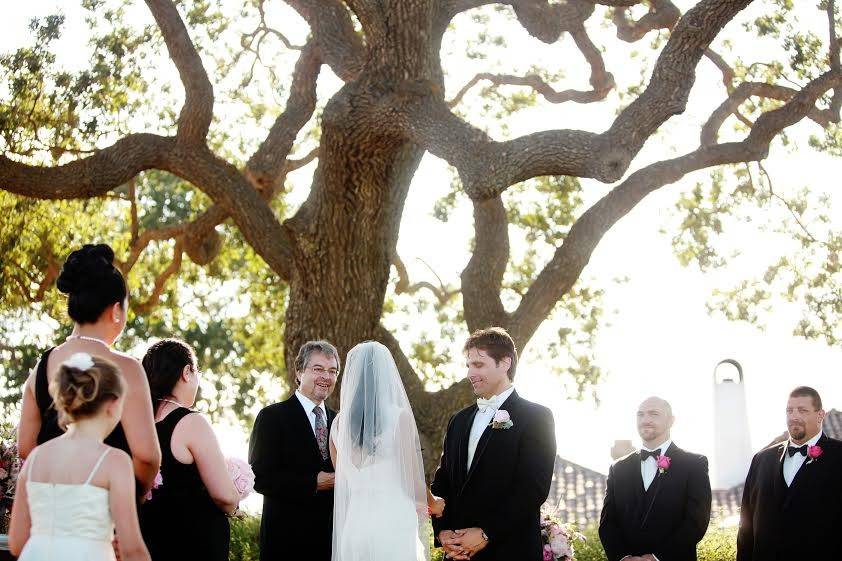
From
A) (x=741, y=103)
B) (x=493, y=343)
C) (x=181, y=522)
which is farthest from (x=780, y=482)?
(x=741, y=103)

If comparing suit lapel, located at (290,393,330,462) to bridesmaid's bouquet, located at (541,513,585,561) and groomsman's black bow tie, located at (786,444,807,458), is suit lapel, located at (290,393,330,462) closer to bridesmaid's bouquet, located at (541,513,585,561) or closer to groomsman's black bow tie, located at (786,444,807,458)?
bridesmaid's bouquet, located at (541,513,585,561)

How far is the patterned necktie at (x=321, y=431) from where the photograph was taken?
736 centimetres

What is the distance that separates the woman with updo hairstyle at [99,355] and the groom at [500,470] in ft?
7.85

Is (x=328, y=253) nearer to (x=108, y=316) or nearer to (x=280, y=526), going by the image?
(x=280, y=526)

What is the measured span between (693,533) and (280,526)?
2706 millimetres

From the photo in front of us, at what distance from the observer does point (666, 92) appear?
10.4 metres

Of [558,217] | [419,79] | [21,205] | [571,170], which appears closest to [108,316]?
[571,170]

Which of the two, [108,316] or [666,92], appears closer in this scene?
[108,316]

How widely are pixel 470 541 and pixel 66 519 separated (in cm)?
277

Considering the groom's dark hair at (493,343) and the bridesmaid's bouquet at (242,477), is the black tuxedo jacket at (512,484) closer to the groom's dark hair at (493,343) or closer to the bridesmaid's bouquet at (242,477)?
→ the groom's dark hair at (493,343)

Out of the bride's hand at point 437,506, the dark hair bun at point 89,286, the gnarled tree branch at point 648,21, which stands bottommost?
the bride's hand at point 437,506

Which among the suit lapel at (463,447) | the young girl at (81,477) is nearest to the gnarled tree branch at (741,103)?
the suit lapel at (463,447)

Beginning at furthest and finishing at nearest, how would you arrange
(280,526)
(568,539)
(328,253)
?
(328,253) → (568,539) → (280,526)

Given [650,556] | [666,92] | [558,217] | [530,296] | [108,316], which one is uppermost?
[558,217]
